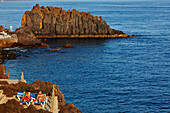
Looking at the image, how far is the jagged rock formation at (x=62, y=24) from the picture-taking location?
5037 inches

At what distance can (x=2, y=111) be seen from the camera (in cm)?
2952

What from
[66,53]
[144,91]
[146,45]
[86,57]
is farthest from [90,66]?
[146,45]

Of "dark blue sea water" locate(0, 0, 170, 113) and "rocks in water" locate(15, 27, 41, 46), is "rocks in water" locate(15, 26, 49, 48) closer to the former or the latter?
"rocks in water" locate(15, 27, 41, 46)

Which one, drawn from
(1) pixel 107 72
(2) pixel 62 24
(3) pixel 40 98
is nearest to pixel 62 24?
(2) pixel 62 24

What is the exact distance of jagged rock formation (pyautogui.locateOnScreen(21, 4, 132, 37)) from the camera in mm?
127938

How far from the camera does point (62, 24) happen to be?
129000 millimetres

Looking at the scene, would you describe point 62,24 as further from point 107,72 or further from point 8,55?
point 107,72

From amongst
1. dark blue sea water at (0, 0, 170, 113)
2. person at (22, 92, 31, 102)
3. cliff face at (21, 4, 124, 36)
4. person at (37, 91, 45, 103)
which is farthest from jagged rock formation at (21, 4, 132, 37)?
person at (37, 91, 45, 103)

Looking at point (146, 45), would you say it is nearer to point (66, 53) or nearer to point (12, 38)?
point (66, 53)

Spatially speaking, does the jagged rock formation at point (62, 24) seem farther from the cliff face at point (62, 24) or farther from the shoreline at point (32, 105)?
the shoreline at point (32, 105)

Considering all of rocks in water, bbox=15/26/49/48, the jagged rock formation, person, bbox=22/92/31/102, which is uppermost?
the jagged rock formation

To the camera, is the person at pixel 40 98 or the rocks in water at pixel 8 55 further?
the rocks in water at pixel 8 55

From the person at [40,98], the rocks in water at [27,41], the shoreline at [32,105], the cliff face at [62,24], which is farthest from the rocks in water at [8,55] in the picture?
the person at [40,98]

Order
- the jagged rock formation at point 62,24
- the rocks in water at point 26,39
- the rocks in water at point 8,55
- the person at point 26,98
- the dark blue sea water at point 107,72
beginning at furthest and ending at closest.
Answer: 1. the jagged rock formation at point 62,24
2. the rocks in water at point 26,39
3. the rocks in water at point 8,55
4. the dark blue sea water at point 107,72
5. the person at point 26,98
